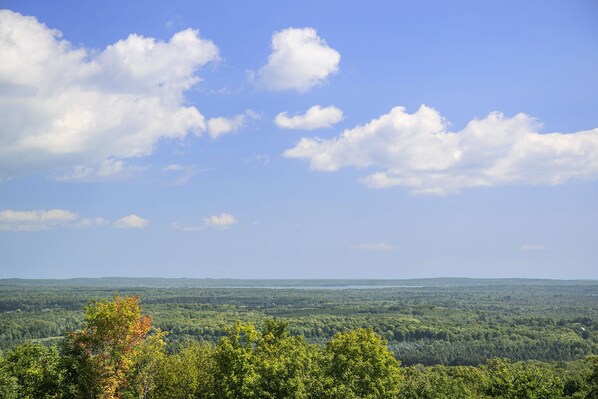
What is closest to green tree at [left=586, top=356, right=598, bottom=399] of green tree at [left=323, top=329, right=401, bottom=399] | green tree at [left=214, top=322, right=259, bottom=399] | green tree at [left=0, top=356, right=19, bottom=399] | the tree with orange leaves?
green tree at [left=323, top=329, right=401, bottom=399]

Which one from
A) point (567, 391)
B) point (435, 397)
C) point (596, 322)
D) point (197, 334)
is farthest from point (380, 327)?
point (435, 397)

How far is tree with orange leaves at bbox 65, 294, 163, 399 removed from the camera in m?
38.0

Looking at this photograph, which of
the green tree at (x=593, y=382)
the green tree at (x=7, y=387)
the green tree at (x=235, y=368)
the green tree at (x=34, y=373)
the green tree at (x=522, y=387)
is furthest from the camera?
the green tree at (x=593, y=382)

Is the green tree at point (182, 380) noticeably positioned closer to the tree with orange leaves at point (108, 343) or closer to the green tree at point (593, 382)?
the tree with orange leaves at point (108, 343)

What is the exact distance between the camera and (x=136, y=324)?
38.5 metres

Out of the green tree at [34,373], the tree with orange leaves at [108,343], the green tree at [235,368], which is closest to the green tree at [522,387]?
the green tree at [235,368]

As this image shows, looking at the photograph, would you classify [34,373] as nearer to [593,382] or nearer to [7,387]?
[7,387]

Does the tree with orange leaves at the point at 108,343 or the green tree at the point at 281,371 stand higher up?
the tree with orange leaves at the point at 108,343

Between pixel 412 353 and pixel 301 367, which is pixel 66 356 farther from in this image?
pixel 412 353

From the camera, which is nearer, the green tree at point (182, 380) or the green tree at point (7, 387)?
the green tree at point (7, 387)

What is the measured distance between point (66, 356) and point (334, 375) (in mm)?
21927

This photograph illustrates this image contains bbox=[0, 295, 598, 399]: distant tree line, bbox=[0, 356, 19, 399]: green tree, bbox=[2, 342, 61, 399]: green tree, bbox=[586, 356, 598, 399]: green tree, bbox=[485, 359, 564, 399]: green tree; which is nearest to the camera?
bbox=[0, 295, 598, 399]: distant tree line

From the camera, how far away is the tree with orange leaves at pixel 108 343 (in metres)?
38.0

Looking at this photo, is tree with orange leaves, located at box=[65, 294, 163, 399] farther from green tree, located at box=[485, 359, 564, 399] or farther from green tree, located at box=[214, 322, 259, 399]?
green tree, located at box=[485, 359, 564, 399]
